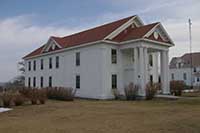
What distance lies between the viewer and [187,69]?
62656 millimetres

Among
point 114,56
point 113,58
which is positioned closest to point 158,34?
point 114,56

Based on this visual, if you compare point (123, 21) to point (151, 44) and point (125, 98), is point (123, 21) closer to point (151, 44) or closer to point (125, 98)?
point (151, 44)

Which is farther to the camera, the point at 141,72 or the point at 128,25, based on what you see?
the point at 128,25

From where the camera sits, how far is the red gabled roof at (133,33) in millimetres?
24734

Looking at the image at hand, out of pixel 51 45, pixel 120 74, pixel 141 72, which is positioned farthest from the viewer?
pixel 51 45

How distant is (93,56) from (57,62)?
7441 mm

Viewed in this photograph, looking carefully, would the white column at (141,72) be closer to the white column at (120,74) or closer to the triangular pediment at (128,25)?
the white column at (120,74)

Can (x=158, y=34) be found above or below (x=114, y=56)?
above

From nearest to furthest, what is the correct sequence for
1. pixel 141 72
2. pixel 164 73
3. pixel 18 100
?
pixel 18 100 < pixel 141 72 < pixel 164 73

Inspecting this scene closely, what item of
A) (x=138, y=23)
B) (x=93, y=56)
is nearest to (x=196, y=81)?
(x=138, y=23)

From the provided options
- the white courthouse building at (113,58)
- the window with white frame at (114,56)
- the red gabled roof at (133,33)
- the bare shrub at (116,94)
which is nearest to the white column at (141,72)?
the white courthouse building at (113,58)

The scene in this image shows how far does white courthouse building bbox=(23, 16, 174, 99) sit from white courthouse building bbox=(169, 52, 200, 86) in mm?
Answer: 33463

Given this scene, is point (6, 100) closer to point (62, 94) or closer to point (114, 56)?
point (62, 94)

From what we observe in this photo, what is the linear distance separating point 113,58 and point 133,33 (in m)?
3.14
